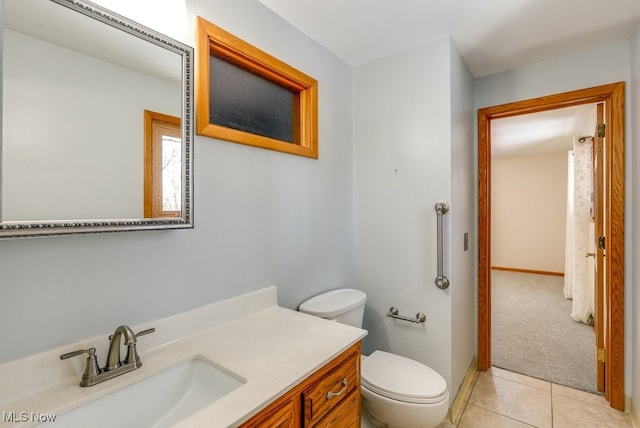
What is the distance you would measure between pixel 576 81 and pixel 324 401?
8.26 feet

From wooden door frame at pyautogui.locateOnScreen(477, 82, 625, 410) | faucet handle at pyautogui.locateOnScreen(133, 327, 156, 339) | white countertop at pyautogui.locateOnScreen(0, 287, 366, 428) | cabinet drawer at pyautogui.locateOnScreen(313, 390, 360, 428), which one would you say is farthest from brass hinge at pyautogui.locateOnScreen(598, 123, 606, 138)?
faucet handle at pyautogui.locateOnScreen(133, 327, 156, 339)

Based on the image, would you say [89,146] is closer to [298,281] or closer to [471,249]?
[298,281]

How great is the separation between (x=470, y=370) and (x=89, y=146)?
8.83 feet

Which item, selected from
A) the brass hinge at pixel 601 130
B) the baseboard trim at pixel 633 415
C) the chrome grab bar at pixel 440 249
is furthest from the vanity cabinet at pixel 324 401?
the brass hinge at pixel 601 130

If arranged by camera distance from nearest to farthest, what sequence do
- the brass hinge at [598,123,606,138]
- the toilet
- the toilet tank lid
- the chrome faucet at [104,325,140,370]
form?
the chrome faucet at [104,325,140,370] → the toilet → the toilet tank lid → the brass hinge at [598,123,606,138]

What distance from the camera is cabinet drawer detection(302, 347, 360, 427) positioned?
3.08ft

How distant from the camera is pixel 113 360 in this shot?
89 cm

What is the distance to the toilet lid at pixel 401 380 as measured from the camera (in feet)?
4.58

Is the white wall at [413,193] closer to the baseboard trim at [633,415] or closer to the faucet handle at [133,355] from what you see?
the baseboard trim at [633,415]

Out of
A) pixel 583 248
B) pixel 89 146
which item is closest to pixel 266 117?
pixel 89 146

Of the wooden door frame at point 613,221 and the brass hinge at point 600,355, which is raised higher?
the wooden door frame at point 613,221

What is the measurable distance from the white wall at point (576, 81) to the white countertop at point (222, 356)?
1.93 m

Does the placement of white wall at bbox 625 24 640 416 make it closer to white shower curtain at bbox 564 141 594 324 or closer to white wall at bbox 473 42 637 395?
white wall at bbox 473 42 637 395

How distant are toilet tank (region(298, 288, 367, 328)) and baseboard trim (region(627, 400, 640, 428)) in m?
1.67
